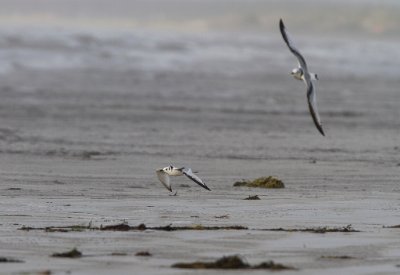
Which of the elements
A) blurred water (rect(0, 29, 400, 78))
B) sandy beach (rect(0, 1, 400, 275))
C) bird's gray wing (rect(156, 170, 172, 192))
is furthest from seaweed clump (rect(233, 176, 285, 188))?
blurred water (rect(0, 29, 400, 78))

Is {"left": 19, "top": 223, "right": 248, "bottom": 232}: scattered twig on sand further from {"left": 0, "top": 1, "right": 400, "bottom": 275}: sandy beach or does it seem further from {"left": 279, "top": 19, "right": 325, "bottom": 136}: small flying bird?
{"left": 279, "top": 19, "right": 325, "bottom": 136}: small flying bird

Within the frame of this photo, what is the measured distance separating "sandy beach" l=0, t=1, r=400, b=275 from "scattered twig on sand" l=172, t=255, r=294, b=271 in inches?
3.5

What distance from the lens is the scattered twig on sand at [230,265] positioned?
21.7 ft

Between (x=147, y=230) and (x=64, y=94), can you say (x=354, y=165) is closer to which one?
(x=147, y=230)

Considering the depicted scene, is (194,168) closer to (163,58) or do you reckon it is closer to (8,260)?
(8,260)

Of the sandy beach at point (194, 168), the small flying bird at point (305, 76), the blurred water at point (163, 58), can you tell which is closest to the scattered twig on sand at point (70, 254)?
the sandy beach at point (194, 168)

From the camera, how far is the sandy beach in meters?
7.14

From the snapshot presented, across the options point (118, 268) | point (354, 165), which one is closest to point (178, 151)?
point (354, 165)

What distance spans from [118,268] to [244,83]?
21.3 meters

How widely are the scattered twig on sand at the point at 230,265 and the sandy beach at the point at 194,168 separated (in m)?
0.09

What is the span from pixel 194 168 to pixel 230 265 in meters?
5.57

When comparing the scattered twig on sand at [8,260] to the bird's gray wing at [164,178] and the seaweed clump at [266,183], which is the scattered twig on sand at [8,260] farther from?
the seaweed clump at [266,183]

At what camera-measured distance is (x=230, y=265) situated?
21.7ft

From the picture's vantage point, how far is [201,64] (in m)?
37.9
